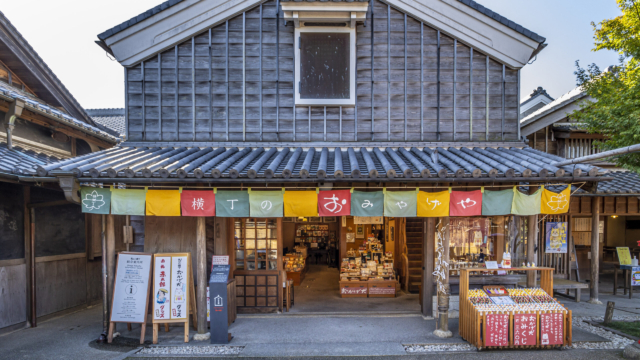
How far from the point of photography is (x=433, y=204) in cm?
714

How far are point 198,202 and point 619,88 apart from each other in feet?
37.7

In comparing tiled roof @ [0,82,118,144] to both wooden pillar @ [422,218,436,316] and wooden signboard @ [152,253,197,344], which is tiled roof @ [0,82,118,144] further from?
wooden pillar @ [422,218,436,316]

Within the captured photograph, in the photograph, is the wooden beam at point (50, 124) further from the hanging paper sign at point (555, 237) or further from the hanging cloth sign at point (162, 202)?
the hanging paper sign at point (555, 237)

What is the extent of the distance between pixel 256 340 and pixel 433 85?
8334 millimetres

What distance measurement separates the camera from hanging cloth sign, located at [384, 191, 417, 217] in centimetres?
711

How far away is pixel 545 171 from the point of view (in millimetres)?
6676

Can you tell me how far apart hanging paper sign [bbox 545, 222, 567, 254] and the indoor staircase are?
13.9 feet

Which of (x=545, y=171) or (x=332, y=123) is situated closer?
(x=545, y=171)

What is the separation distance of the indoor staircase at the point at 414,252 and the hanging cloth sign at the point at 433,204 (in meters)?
3.86

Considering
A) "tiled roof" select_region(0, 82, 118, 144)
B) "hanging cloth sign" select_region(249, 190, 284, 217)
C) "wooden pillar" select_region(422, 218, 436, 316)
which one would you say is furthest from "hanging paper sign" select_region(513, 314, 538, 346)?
"tiled roof" select_region(0, 82, 118, 144)

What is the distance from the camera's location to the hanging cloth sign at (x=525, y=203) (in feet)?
23.4

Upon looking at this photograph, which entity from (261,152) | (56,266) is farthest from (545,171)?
(56,266)

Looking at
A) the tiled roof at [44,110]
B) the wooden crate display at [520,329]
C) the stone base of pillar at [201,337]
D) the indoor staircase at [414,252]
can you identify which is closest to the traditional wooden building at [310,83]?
the stone base of pillar at [201,337]

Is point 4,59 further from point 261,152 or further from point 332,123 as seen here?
point 332,123
